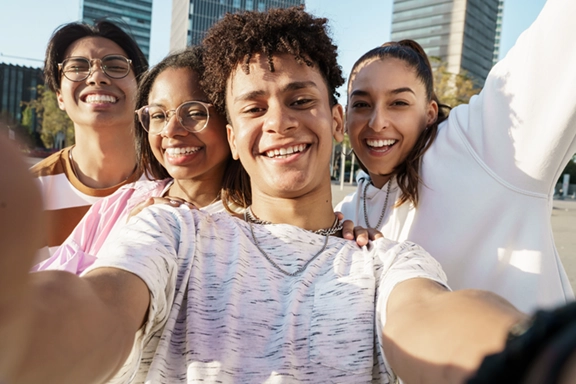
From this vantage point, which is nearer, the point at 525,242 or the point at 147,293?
the point at 147,293

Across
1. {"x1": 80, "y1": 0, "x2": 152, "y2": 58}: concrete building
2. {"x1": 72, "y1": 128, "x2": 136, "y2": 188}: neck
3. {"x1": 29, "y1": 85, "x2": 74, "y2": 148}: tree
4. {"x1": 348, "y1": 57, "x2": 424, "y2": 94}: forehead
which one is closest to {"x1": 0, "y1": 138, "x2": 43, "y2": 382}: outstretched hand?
{"x1": 348, "y1": 57, "x2": 424, "y2": 94}: forehead

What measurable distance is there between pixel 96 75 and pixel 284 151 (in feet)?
7.19

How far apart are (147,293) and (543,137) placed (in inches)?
69.7

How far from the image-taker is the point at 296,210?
2.20m

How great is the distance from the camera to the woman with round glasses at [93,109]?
3.51m

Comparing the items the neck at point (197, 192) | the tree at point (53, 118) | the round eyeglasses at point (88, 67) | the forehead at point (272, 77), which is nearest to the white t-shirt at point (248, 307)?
the forehead at point (272, 77)

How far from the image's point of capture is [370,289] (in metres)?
1.67

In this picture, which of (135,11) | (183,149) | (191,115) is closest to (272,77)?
(191,115)

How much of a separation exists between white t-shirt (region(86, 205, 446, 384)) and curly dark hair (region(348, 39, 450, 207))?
0.60m

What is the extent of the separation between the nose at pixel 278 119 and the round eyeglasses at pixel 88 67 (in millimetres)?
2086

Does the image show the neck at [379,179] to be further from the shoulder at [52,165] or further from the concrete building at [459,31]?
the concrete building at [459,31]

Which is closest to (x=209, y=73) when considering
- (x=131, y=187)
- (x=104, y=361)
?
(x=131, y=187)

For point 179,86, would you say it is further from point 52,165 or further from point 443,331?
point 443,331

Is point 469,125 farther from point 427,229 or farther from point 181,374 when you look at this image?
point 181,374
